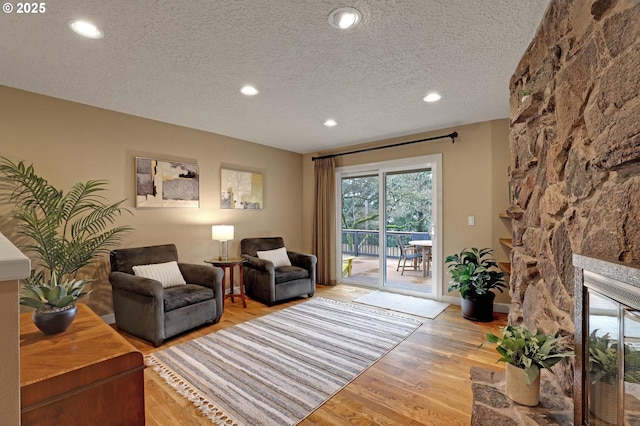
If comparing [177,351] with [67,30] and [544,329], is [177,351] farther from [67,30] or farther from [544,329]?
[544,329]

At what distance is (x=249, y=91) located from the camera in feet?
9.33

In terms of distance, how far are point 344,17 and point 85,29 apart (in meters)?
1.67

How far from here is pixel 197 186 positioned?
13.5 feet

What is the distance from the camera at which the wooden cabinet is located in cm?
98

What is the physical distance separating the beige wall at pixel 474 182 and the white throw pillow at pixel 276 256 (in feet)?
7.67

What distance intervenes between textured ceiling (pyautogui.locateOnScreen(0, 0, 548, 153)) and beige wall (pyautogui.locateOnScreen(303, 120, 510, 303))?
391 millimetres

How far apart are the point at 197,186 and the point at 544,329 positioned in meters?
4.02

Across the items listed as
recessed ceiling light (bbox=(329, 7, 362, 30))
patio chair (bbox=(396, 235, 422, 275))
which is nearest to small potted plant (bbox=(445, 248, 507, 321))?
patio chair (bbox=(396, 235, 422, 275))

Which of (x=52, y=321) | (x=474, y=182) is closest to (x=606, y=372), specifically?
(x=52, y=321)

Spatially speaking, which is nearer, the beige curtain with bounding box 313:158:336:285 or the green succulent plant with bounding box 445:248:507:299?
the green succulent plant with bounding box 445:248:507:299

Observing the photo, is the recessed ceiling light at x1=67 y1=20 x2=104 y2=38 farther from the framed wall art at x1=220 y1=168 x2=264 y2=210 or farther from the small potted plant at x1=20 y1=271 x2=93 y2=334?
the framed wall art at x1=220 y1=168 x2=264 y2=210

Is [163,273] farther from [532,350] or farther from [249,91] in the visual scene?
[532,350]

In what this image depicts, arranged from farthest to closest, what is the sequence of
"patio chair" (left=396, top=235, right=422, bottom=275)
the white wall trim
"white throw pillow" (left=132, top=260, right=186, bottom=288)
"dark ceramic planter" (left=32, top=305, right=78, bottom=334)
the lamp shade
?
"patio chair" (left=396, top=235, right=422, bottom=275)
the lamp shade
"white throw pillow" (left=132, top=260, right=186, bottom=288)
"dark ceramic planter" (left=32, top=305, right=78, bottom=334)
the white wall trim

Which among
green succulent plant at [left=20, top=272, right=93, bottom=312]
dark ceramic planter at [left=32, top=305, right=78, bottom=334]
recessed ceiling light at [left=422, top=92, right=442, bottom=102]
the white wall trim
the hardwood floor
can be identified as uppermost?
recessed ceiling light at [left=422, top=92, right=442, bottom=102]
